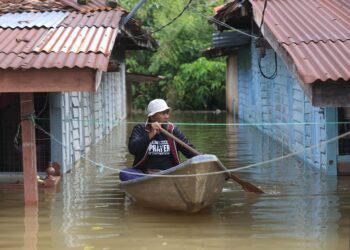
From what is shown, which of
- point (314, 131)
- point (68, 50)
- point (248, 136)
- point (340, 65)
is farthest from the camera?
point (248, 136)

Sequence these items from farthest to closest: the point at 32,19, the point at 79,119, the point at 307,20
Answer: the point at 79,119 < the point at 32,19 < the point at 307,20

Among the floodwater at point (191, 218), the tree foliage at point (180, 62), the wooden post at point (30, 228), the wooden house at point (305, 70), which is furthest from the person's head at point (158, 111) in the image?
the tree foliage at point (180, 62)

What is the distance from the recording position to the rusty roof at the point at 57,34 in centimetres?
783

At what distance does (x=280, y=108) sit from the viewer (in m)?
15.9

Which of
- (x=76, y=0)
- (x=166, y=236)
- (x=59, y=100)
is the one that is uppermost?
(x=76, y=0)

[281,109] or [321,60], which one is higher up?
[321,60]

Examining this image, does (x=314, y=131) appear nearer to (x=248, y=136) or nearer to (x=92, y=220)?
(x=92, y=220)

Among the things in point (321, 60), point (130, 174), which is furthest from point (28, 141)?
point (321, 60)

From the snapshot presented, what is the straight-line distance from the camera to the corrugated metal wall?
37.9ft

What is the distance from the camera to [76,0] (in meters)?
12.0

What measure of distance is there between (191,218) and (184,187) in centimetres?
63

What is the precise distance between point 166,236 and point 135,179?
4.19 ft

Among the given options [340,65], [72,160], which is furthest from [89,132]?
[340,65]

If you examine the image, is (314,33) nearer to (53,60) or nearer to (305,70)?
(305,70)
